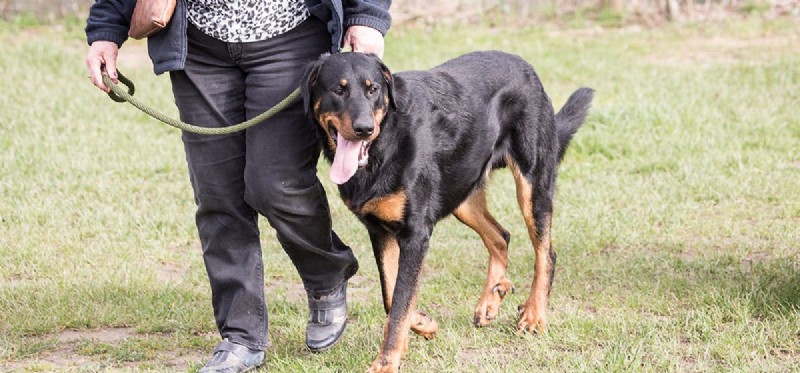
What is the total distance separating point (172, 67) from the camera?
12.7 feet

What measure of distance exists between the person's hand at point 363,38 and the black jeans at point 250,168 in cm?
11

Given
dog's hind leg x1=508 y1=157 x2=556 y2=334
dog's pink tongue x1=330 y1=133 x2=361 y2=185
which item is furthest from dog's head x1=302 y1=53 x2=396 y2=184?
dog's hind leg x1=508 y1=157 x2=556 y2=334

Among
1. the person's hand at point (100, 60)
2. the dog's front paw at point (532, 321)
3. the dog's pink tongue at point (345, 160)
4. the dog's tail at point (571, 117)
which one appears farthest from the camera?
the dog's tail at point (571, 117)

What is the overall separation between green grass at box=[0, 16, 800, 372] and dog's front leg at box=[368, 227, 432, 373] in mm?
180

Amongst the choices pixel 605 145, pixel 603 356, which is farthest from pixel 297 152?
pixel 605 145

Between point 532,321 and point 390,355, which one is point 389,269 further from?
point 532,321

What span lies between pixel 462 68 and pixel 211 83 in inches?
46.2

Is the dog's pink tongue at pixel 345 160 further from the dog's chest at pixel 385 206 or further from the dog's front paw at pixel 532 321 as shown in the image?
the dog's front paw at pixel 532 321

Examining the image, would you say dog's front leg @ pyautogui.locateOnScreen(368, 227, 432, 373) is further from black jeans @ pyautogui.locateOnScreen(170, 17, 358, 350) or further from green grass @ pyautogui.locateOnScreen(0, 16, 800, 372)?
black jeans @ pyautogui.locateOnScreen(170, 17, 358, 350)

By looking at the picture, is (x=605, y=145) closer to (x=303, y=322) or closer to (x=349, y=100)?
(x=303, y=322)

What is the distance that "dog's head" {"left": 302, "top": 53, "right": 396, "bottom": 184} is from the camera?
381cm

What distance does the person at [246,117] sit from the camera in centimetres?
388

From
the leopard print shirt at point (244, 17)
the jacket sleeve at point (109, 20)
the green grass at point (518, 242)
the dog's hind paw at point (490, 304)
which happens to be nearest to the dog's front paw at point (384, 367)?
the green grass at point (518, 242)

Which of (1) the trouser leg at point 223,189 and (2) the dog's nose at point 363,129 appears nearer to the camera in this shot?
(2) the dog's nose at point 363,129
